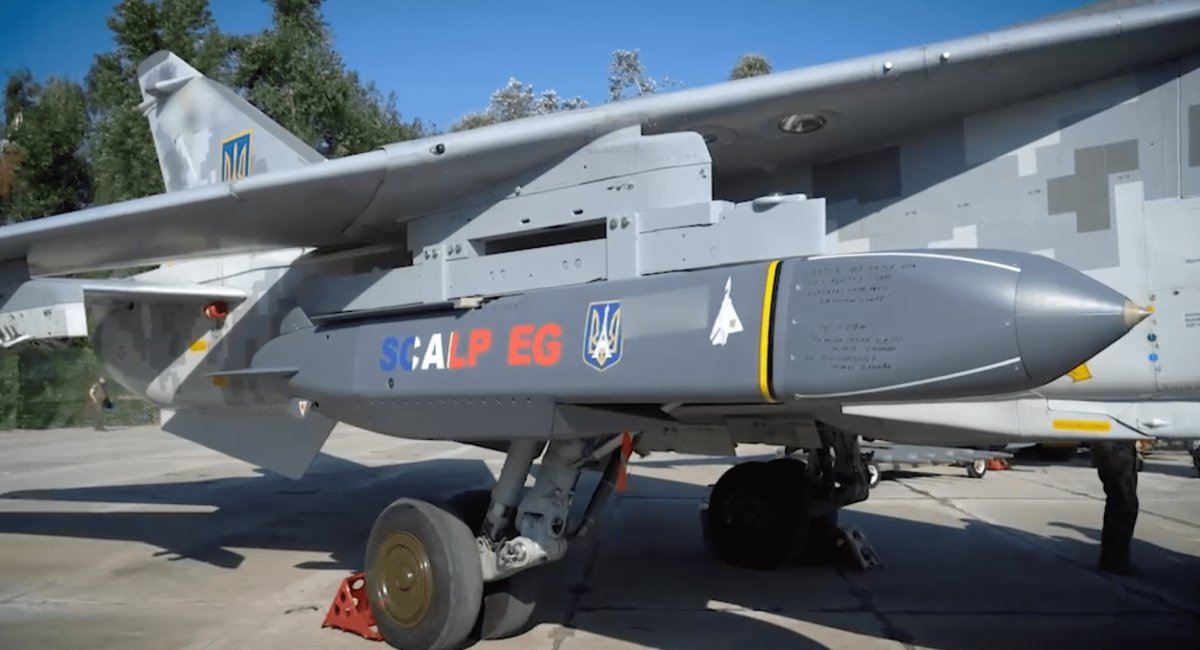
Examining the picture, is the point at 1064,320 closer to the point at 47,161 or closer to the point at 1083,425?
the point at 1083,425

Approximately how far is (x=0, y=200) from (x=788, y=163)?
35.0m

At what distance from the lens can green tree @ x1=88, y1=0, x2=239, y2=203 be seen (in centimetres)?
2667

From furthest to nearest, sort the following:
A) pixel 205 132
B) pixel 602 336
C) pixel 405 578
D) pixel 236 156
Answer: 1. pixel 205 132
2. pixel 236 156
3. pixel 405 578
4. pixel 602 336

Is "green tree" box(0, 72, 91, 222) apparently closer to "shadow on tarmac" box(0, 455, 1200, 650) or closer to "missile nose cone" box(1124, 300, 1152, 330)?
"shadow on tarmac" box(0, 455, 1200, 650)

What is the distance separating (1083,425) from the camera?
14.9 ft

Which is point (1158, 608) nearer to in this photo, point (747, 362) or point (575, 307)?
point (747, 362)

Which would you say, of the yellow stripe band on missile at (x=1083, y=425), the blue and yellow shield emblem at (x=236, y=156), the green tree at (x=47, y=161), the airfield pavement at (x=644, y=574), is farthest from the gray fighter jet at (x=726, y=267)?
the green tree at (x=47, y=161)

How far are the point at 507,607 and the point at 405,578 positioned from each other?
23.7 inches

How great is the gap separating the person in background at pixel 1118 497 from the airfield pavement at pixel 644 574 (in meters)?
0.17

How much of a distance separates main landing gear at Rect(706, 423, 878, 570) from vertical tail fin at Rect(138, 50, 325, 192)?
4490mm

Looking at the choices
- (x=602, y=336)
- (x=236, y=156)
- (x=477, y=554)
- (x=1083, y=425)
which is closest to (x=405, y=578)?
(x=477, y=554)

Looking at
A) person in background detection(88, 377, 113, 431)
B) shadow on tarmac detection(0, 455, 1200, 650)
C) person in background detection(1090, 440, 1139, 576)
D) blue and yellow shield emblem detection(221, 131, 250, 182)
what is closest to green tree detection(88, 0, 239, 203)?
person in background detection(88, 377, 113, 431)

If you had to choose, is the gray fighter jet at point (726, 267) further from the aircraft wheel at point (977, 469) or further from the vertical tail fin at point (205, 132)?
the aircraft wheel at point (977, 469)

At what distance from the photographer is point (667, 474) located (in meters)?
13.4
